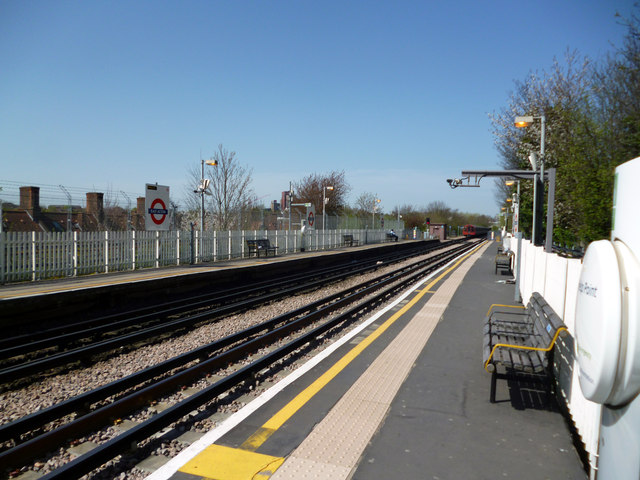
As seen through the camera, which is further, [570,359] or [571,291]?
[571,291]

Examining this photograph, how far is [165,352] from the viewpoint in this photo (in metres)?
7.05

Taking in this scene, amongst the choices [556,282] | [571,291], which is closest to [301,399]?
[571,291]

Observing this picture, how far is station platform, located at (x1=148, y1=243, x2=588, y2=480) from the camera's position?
335 cm

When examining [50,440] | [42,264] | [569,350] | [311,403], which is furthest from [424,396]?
[42,264]

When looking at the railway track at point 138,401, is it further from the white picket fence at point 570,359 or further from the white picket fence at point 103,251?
the white picket fence at point 103,251

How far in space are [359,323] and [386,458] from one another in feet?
17.7

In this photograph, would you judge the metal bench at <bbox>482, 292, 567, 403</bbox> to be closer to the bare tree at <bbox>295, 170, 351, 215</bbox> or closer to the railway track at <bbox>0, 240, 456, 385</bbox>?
the railway track at <bbox>0, 240, 456, 385</bbox>

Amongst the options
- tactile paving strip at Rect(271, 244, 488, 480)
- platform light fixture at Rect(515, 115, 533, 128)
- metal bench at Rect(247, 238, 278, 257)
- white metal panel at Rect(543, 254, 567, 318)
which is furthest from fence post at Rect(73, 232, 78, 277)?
white metal panel at Rect(543, 254, 567, 318)

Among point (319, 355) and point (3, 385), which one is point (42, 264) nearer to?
point (3, 385)

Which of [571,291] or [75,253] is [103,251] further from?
[571,291]

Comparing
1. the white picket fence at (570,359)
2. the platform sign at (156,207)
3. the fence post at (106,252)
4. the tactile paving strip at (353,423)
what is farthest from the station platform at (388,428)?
the platform sign at (156,207)

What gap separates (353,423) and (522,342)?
7.44 ft

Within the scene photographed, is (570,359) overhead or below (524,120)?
below

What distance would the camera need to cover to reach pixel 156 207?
16.8m
